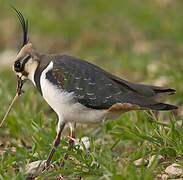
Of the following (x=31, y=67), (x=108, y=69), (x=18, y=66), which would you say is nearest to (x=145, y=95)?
(x=31, y=67)

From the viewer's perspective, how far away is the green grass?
4.04 m

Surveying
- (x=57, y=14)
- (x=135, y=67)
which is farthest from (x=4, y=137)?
(x=57, y=14)

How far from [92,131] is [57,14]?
221 inches

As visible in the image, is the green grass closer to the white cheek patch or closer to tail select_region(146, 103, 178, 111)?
tail select_region(146, 103, 178, 111)

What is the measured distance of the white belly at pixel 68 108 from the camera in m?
4.22

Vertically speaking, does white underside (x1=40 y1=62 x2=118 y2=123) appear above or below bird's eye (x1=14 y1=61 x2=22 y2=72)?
below

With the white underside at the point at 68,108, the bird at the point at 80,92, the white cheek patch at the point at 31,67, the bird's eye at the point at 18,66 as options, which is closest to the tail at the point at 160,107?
the bird at the point at 80,92

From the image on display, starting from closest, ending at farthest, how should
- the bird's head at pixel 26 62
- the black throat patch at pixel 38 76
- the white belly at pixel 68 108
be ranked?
the white belly at pixel 68 108 → the black throat patch at pixel 38 76 → the bird's head at pixel 26 62

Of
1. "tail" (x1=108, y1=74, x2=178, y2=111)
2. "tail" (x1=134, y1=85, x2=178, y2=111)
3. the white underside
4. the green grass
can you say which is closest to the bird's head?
the white underside

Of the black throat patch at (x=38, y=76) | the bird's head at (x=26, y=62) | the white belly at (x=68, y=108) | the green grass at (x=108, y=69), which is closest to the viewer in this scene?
the green grass at (x=108, y=69)

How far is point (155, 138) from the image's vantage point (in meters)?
4.29

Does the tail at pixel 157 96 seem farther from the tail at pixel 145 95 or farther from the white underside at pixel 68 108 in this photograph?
the white underside at pixel 68 108

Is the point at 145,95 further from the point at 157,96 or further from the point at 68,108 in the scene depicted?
the point at 68,108

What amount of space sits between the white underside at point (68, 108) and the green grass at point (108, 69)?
18 cm
